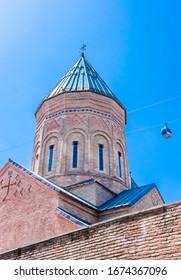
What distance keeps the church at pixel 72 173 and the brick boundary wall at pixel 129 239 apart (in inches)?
124

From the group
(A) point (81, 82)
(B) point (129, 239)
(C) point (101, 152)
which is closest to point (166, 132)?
(B) point (129, 239)

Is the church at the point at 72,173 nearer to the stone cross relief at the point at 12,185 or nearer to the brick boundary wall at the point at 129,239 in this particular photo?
the stone cross relief at the point at 12,185

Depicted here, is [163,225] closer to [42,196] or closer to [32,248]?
[32,248]

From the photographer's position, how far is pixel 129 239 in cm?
535

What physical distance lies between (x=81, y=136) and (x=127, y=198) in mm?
4242

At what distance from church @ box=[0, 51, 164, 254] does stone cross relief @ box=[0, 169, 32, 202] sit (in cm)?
3

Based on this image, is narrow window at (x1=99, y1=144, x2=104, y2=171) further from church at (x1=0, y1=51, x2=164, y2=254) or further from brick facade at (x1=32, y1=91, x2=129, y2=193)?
brick facade at (x1=32, y1=91, x2=129, y2=193)

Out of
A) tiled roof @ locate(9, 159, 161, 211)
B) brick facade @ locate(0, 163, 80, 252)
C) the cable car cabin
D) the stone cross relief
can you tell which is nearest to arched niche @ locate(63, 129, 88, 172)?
tiled roof @ locate(9, 159, 161, 211)

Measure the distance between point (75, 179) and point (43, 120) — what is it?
444 cm

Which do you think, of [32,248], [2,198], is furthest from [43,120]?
[32,248]

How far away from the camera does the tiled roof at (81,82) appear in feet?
57.4

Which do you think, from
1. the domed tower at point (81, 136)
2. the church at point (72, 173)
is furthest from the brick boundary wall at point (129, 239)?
the domed tower at point (81, 136)

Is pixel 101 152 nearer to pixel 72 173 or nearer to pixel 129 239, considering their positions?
pixel 72 173

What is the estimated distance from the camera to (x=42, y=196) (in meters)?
11.5
